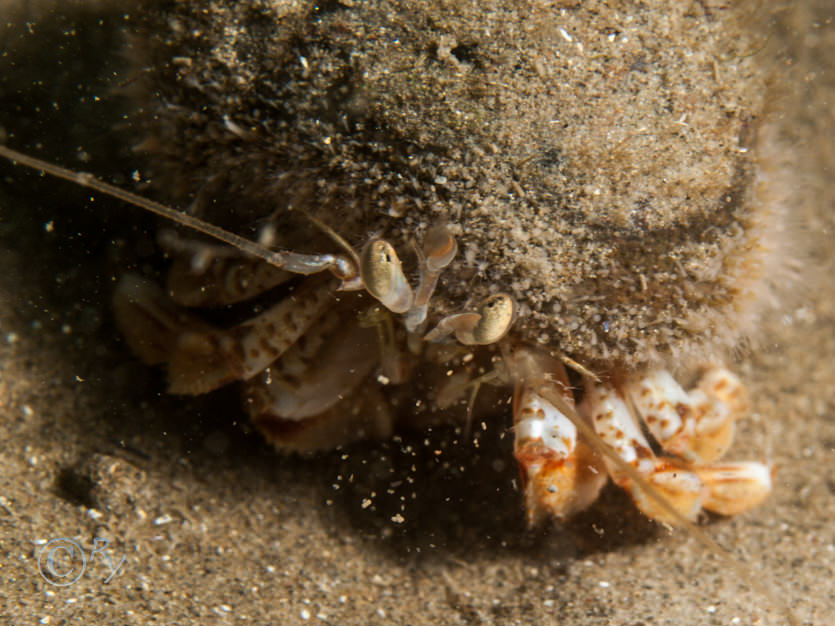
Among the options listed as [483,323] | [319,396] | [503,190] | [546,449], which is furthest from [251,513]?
[503,190]

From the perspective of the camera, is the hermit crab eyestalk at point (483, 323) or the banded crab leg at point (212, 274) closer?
the hermit crab eyestalk at point (483, 323)

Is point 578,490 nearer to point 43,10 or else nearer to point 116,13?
point 116,13

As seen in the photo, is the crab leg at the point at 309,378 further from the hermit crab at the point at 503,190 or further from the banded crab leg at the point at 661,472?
the banded crab leg at the point at 661,472

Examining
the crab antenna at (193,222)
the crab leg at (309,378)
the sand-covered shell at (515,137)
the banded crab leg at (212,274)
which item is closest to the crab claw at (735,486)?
the sand-covered shell at (515,137)

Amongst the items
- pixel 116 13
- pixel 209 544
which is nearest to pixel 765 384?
pixel 209 544

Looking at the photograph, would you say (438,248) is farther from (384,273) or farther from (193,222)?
(193,222)

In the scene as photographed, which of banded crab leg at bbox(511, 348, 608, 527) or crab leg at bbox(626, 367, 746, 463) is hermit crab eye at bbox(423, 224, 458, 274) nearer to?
banded crab leg at bbox(511, 348, 608, 527)

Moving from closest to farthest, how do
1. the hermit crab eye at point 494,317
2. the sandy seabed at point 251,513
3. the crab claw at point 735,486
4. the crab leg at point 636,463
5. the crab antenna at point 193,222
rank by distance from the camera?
the crab antenna at point 193,222, the hermit crab eye at point 494,317, the sandy seabed at point 251,513, the crab leg at point 636,463, the crab claw at point 735,486
